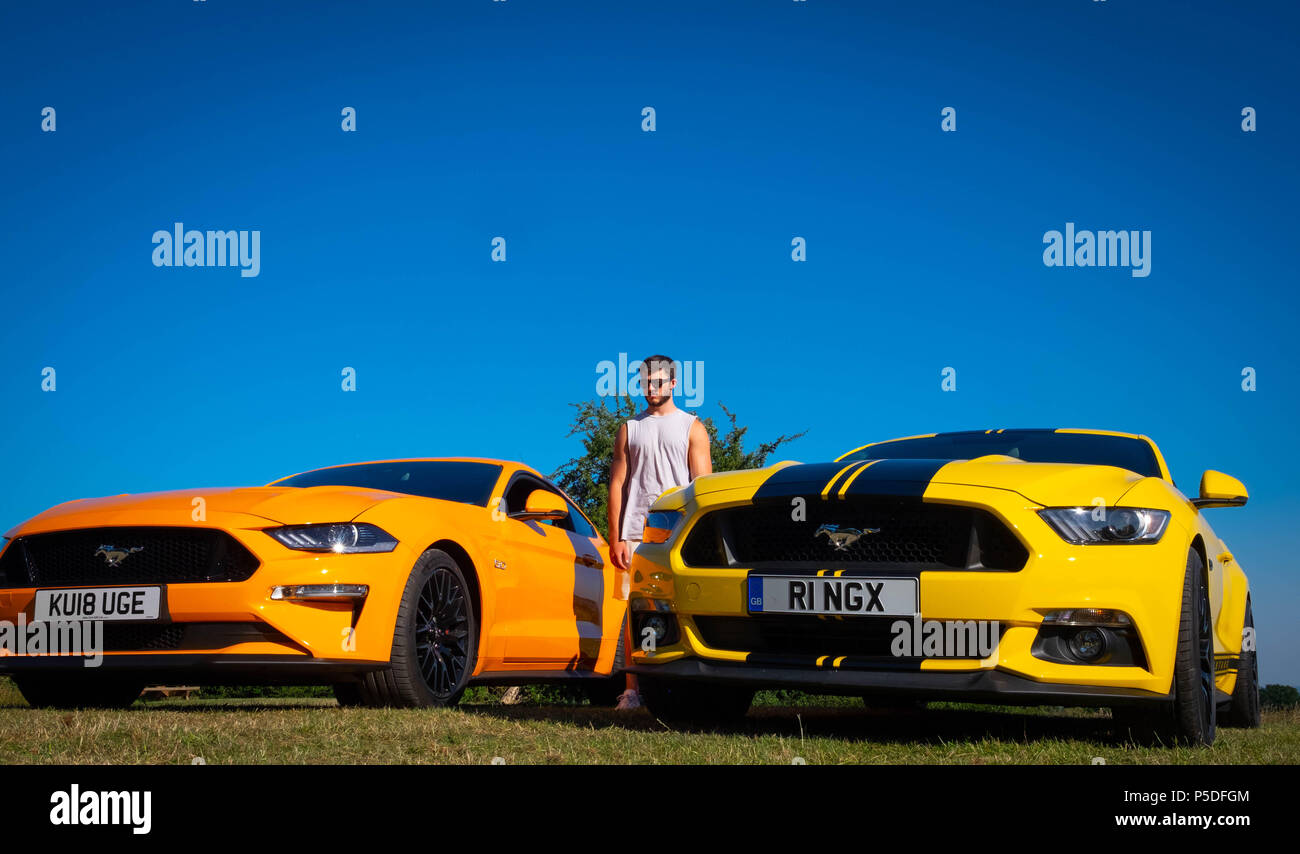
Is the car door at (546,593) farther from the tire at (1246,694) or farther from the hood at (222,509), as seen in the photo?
the tire at (1246,694)

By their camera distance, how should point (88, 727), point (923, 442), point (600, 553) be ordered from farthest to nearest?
point (600, 553) → point (923, 442) → point (88, 727)

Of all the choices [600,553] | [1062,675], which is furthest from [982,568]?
[600,553]

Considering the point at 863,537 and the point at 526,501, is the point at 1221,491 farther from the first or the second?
the point at 526,501

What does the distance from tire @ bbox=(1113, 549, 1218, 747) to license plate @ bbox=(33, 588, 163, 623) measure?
4.14 m

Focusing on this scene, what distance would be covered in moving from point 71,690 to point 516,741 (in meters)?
3.13

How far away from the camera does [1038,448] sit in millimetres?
5945

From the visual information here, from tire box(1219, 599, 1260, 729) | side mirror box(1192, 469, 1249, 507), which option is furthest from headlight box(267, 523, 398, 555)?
tire box(1219, 599, 1260, 729)

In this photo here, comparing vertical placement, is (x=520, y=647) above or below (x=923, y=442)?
below

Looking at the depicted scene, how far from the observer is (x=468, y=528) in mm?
6414

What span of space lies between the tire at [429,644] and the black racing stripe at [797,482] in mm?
1944

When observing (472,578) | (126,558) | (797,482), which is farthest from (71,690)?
(797,482)
